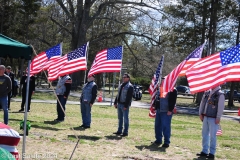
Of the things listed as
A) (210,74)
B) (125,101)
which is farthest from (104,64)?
(210,74)

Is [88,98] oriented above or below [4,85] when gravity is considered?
below

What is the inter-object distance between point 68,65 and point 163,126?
13.7 feet

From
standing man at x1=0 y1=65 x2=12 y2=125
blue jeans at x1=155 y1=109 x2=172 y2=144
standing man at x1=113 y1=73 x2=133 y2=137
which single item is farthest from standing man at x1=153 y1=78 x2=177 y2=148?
standing man at x1=0 y1=65 x2=12 y2=125

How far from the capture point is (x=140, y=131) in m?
12.7

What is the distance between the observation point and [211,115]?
344 inches

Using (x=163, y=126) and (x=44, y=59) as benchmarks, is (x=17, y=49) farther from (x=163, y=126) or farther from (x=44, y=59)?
(x=44, y=59)

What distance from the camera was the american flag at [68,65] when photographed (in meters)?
12.3

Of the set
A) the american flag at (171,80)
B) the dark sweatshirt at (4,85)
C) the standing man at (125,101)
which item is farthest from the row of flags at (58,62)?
the american flag at (171,80)

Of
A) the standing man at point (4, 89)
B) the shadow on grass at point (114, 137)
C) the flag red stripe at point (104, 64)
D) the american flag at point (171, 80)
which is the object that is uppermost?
the flag red stripe at point (104, 64)

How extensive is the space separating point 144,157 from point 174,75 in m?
2.08

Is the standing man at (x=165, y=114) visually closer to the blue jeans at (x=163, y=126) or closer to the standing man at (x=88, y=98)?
the blue jeans at (x=163, y=126)

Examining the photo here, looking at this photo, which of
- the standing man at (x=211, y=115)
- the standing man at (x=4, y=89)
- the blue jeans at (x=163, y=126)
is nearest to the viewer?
the standing man at (x=211, y=115)

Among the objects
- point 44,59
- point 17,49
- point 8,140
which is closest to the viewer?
point 8,140

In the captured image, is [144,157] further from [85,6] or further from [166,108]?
[85,6]
